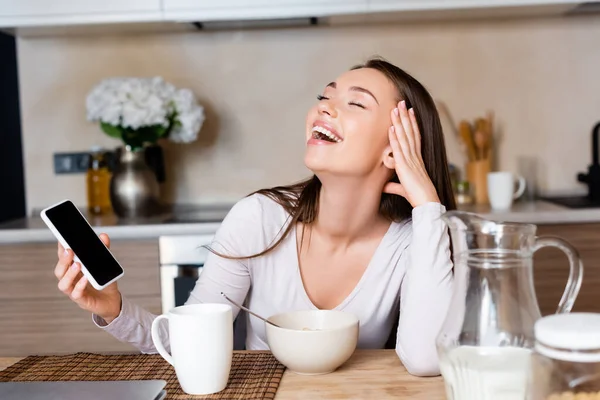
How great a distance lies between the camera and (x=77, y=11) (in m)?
2.44

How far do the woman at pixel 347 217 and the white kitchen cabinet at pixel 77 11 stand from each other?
3.71 feet

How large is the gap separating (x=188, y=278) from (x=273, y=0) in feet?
3.08

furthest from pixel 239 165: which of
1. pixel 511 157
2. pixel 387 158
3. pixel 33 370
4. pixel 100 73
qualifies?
pixel 33 370

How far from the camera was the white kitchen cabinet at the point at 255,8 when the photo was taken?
240cm

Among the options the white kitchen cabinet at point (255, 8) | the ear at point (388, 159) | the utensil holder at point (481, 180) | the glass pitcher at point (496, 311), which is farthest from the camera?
the utensil holder at point (481, 180)

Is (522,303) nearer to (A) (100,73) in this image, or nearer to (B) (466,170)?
(B) (466,170)

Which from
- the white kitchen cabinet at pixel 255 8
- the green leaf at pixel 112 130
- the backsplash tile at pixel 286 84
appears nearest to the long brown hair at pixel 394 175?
the white kitchen cabinet at pixel 255 8

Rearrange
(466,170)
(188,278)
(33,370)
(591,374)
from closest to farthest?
1. (591,374)
2. (33,370)
3. (188,278)
4. (466,170)

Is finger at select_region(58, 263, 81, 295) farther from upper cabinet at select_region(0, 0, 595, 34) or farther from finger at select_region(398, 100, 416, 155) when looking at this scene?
upper cabinet at select_region(0, 0, 595, 34)

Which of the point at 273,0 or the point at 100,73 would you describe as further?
the point at 100,73

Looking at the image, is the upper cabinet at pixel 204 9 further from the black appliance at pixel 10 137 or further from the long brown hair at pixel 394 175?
the long brown hair at pixel 394 175

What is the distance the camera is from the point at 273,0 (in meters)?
2.41

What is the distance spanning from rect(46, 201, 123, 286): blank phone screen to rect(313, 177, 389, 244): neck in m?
0.53

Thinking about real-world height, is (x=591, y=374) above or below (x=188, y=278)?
above
